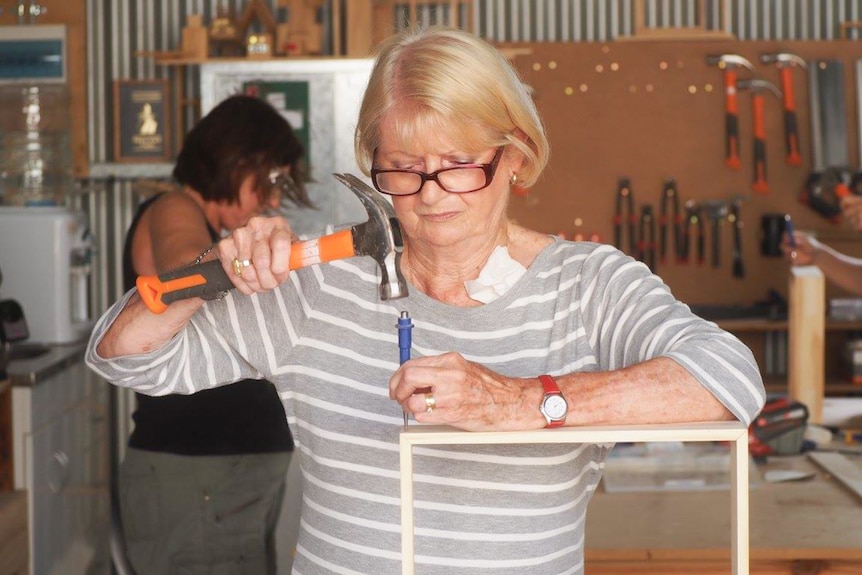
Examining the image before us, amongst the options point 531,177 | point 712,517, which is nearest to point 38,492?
point 712,517

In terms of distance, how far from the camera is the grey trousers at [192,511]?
2.99 m

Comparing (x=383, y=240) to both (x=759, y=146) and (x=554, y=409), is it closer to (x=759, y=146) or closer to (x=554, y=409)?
(x=554, y=409)

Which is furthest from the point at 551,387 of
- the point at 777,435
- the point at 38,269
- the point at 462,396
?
the point at 38,269

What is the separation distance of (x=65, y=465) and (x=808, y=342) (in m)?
2.58

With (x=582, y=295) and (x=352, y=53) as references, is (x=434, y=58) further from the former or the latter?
(x=352, y=53)

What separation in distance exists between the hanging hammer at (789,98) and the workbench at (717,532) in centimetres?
315

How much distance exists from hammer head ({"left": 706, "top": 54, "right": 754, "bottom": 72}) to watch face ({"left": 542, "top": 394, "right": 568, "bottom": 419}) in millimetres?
4582

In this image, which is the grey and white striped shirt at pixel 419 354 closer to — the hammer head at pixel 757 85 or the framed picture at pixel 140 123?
the framed picture at pixel 140 123

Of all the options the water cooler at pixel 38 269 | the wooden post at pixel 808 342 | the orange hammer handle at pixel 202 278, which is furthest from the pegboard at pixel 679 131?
the orange hammer handle at pixel 202 278

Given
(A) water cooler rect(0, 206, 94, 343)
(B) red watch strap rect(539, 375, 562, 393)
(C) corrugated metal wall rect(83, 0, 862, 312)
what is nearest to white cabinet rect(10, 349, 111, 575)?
(A) water cooler rect(0, 206, 94, 343)

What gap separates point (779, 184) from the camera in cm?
565

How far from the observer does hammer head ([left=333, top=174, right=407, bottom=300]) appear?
1.41 metres

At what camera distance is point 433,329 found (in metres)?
1.66

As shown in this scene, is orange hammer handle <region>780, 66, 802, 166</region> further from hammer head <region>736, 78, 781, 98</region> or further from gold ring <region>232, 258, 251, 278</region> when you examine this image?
gold ring <region>232, 258, 251, 278</region>
